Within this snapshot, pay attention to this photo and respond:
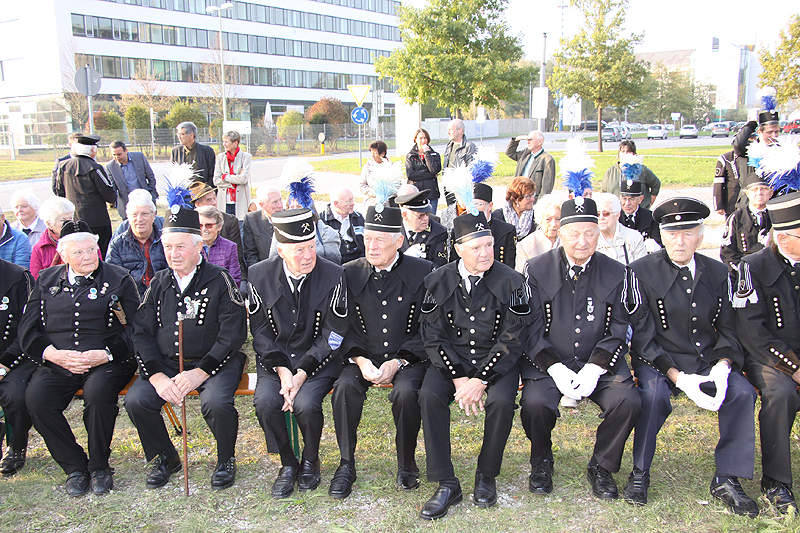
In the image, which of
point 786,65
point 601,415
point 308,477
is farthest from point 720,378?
point 786,65

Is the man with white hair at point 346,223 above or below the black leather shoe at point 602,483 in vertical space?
above

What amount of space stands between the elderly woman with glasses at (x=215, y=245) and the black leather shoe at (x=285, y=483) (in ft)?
7.06

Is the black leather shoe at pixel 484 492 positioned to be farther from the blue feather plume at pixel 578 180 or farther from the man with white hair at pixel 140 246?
the man with white hair at pixel 140 246

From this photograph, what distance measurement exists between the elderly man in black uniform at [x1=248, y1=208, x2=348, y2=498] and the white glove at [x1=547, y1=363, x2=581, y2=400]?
4.66 ft

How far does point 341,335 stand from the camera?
413 cm

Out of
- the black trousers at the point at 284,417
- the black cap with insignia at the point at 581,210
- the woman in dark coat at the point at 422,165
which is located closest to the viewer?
the black trousers at the point at 284,417

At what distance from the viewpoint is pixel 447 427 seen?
150 inches

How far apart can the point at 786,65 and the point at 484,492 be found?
60.3ft

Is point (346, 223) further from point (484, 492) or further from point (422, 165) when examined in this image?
point (422, 165)

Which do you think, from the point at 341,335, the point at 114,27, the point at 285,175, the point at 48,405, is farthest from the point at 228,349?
the point at 114,27

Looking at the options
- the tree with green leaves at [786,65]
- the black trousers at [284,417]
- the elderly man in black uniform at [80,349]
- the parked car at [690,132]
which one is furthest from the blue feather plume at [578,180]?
the parked car at [690,132]

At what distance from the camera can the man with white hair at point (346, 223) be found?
627 centimetres

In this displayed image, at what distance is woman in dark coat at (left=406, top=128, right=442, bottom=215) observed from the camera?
396 inches

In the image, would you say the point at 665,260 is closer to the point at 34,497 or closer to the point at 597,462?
the point at 597,462
